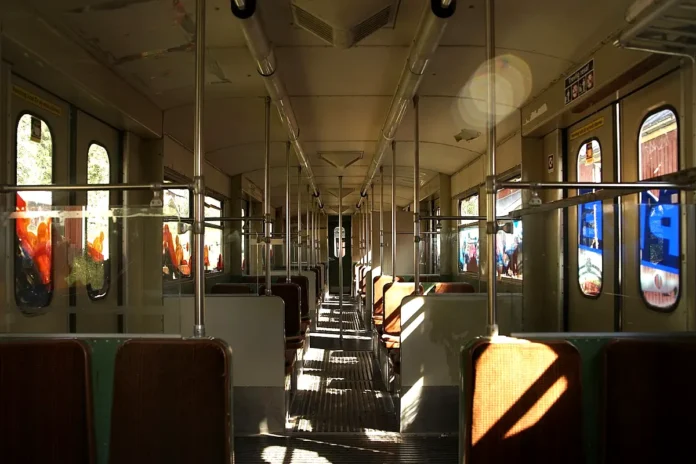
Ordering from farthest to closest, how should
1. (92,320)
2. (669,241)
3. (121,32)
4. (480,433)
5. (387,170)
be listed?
(387,170)
(121,32)
(92,320)
(669,241)
(480,433)

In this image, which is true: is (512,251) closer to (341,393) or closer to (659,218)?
(659,218)

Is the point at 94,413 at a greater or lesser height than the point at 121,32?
lesser

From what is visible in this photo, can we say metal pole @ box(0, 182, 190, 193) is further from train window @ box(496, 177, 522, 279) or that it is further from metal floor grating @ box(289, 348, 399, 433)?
metal floor grating @ box(289, 348, 399, 433)

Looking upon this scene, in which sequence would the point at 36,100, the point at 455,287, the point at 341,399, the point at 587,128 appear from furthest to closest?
the point at 455,287, the point at 341,399, the point at 587,128, the point at 36,100

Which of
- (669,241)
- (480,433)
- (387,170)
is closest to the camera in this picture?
(480,433)

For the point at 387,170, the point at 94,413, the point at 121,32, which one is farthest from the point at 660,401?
the point at 387,170

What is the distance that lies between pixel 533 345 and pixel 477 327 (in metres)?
2.33

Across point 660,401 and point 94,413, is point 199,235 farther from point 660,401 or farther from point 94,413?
point 660,401

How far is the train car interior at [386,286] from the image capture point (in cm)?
230

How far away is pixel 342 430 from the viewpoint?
4.52 m

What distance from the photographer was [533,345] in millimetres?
2279

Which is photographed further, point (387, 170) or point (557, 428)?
point (387, 170)

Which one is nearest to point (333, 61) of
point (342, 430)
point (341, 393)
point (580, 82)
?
point (580, 82)

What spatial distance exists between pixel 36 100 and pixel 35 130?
189mm
